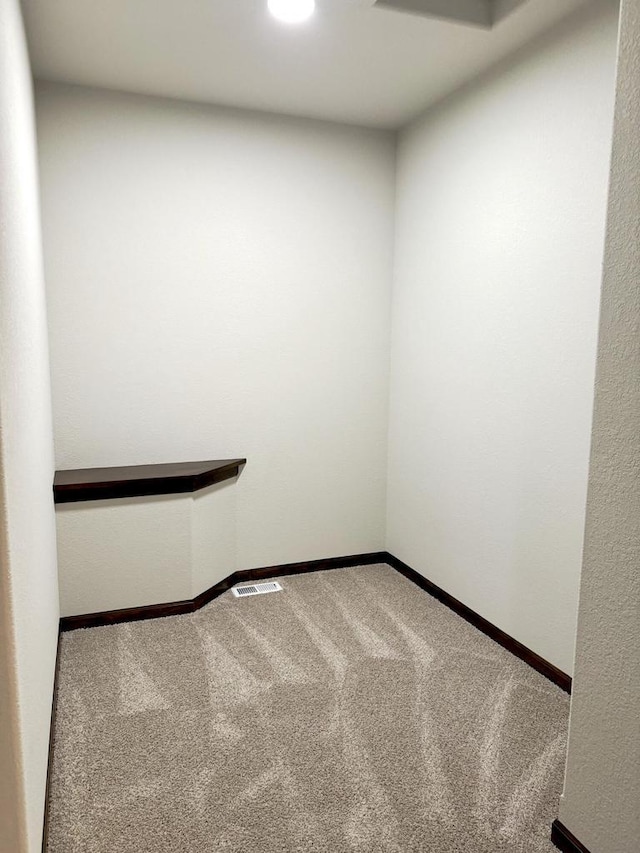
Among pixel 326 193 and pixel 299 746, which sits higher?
pixel 326 193

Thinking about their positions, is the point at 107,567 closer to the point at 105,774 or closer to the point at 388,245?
the point at 105,774

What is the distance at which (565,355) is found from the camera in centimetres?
209

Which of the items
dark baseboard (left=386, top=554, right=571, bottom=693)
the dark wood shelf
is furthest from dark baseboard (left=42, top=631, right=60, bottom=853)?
dark baseboard (left=386, top=554, right=571, bottom=693)

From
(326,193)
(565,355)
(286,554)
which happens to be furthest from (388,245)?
(286,554)

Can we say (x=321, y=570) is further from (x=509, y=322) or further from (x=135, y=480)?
(x=509, y=322)

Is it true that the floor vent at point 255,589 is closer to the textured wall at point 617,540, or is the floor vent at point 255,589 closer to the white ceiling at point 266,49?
the textured wall at point 617,540

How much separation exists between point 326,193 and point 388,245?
0.42 meters

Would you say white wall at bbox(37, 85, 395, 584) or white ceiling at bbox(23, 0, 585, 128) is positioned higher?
white ceiling at bbox(23, 0, 585, 128)

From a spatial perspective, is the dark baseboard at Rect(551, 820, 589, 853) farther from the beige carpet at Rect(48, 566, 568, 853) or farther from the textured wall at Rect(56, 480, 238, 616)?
the textured wall at Rect(56, 480, 238, 616)

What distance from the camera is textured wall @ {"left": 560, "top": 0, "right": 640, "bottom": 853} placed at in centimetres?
128

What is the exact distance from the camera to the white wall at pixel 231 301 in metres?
2.68

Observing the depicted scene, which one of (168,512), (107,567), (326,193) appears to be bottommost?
(107,567)

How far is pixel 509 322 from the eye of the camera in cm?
235

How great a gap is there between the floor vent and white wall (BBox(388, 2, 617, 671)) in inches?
28.5
